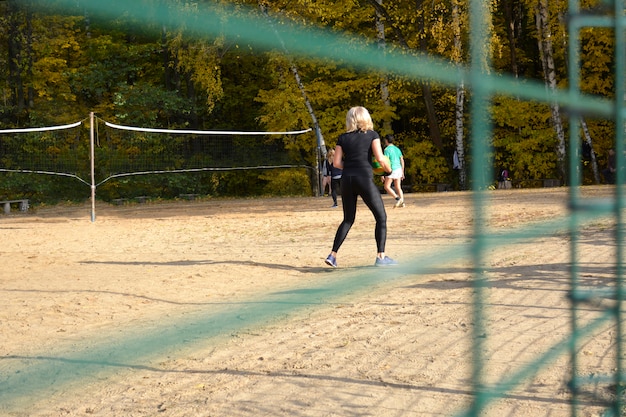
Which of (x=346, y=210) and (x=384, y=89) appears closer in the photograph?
(x=346, y=210)

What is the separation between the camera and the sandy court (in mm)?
2645

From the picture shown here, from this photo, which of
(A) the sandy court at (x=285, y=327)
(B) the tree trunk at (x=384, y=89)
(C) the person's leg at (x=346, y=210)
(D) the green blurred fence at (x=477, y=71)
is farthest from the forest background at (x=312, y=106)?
(D) the green blurred fence at (x=477, y=71)

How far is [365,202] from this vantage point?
9.61 m

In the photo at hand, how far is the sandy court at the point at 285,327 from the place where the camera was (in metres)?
2.64

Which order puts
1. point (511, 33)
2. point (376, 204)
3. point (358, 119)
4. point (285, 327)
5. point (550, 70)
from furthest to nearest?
point (511, 33) < point (550, 70) < point (376, 204) < point (358, 119) < point (285, 327)

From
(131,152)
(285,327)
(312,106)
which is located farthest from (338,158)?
(312,106)

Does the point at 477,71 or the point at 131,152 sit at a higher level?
the point at 131,152

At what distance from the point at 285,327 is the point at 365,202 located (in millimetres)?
3229

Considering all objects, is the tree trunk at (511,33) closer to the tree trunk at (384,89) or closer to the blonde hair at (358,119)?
the tree trunk at (384,89)

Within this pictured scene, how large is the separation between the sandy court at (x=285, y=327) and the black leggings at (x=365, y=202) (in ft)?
1.51

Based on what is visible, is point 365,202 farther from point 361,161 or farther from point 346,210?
point 361,161

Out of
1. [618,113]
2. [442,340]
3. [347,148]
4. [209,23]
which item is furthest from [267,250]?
[209,23]

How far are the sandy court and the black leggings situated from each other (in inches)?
18.2

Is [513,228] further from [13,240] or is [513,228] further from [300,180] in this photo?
[300,180]
